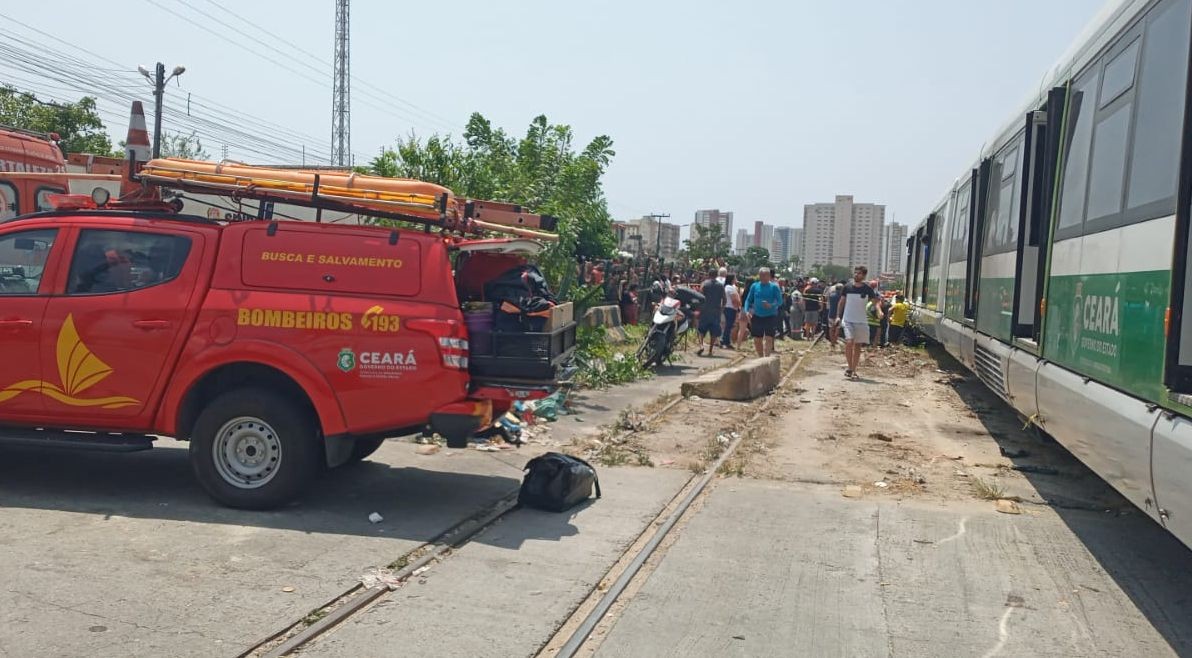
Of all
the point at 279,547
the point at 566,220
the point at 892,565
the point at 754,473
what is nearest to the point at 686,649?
the point at 892,565

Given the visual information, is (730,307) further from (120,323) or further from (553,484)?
(120,323)

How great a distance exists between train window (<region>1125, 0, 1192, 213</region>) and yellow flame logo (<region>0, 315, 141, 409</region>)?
6372mm

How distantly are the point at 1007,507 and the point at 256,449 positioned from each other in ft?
18.1

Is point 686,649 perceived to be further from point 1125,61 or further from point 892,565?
point 1125,61

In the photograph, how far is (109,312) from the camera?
6820mm

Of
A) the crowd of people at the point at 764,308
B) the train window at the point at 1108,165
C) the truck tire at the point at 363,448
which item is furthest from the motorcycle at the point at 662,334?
the train window at the point at 1108,165

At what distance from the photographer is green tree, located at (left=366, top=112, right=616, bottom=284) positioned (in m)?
13.0

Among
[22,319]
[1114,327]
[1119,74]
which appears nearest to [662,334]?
[1119,74]

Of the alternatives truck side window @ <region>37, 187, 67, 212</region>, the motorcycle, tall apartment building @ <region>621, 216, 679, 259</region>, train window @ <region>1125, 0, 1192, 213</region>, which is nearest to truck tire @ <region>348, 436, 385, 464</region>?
train window @ <region>1125, 0, 1192, 213</region>

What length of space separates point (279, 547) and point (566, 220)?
8075 millimetres

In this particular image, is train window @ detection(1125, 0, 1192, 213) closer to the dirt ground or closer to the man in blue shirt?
the dirt ground

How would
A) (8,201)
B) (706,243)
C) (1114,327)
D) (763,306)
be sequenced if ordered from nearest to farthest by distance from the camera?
(1114,327) → (8,201) → (763,306) → (706,243)

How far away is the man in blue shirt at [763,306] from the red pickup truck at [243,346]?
10.9m

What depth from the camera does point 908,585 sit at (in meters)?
5.70
